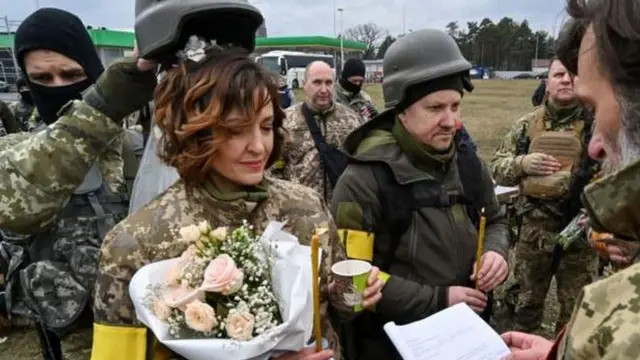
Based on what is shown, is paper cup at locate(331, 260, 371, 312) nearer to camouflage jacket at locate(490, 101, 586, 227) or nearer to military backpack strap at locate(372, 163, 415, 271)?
military backpack strap at locate(372, 163, 415, 271)

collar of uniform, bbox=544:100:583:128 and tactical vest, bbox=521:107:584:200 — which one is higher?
collar of uniform, bbox=544:100:583:128

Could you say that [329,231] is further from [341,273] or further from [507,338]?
[507,338]

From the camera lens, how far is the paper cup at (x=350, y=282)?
1.67 m

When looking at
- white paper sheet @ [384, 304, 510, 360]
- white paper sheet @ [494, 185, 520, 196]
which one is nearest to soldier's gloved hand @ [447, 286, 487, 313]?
white paper sheet @ [384, 304, 510, 360]

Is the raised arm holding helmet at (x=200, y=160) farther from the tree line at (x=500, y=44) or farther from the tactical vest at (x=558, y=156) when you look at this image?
the tree line at (x=500, y=44)

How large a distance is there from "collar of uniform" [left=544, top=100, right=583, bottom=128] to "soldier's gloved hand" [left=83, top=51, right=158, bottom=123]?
3.12m

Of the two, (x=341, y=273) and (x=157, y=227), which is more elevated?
(x=157, y=227)

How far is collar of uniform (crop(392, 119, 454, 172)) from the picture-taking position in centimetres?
237

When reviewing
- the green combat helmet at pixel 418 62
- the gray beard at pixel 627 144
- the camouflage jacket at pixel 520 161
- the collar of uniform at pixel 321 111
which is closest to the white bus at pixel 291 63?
the collar of uniform at pixel 321 111

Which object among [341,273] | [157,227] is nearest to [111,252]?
[157,227]

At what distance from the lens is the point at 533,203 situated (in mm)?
4090

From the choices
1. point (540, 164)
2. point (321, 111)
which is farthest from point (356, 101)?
point (540, 164)

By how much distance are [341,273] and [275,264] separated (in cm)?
35

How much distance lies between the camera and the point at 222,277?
1.28 m
